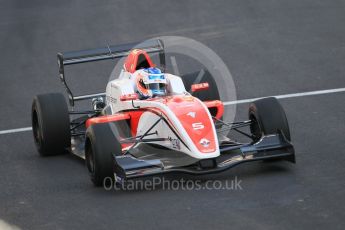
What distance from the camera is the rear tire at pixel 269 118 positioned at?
39.1ft

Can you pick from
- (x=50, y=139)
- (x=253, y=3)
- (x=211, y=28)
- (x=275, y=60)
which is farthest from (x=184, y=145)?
(x=253, y=3)

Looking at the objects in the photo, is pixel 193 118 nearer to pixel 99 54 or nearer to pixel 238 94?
pixel 99 54

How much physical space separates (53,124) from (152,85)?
1.49m

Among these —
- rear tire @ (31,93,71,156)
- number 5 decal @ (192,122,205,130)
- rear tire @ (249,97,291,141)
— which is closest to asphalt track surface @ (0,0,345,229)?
rear tire @ (31,93,71,156)

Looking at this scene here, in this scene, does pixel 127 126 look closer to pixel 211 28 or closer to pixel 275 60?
pixel 275 60

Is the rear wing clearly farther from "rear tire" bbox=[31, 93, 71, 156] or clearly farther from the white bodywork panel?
"rear tire" bbox=[31, 93, 71, 156]

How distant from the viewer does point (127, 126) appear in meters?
12.8

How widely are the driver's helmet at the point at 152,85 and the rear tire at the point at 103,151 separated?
1341mm

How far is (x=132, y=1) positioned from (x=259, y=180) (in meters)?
13.6

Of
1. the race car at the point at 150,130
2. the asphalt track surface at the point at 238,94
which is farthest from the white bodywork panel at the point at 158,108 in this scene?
the asphalt track surface at the point at 238,94

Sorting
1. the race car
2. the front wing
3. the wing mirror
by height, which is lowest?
the front wing

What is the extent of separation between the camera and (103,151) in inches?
442

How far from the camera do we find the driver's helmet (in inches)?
499

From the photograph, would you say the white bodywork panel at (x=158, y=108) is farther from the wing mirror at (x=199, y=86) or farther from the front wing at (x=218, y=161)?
the wing mirror at (x=199, y=86)
